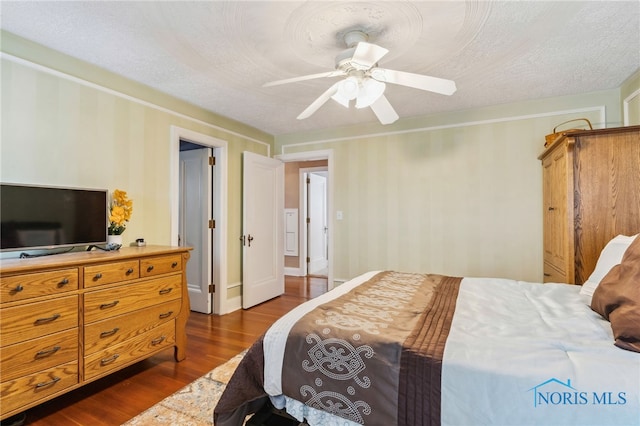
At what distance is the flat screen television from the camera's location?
6.07ft

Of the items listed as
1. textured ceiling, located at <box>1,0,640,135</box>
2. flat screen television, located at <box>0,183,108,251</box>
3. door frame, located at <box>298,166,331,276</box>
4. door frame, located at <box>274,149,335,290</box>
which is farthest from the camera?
door frame, located at <box>298,166,331,276</box>

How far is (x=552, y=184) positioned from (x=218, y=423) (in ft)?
10.3

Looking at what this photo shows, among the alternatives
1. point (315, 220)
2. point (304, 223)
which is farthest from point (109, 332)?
point (315, 220)

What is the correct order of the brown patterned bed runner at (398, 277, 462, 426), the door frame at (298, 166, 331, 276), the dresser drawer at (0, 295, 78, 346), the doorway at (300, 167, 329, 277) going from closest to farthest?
1. the brown patterned bed runner at (398, 277, 462, 426)
2. the dresser drawer at (0, 295, 78, 346)
3. the door frame at (298, 166, 331, 276)
4. the doorway at (300, 167, 329, 277)

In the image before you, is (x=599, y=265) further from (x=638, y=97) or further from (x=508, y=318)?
(x=638, y=97)

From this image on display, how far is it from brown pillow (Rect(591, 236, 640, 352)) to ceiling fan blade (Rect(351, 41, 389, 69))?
1.53 metres

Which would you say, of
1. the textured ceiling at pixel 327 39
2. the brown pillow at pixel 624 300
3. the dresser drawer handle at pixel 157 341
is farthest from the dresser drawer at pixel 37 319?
the brown pillow at pixel 624 300

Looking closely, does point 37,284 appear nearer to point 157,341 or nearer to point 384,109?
point 157,341

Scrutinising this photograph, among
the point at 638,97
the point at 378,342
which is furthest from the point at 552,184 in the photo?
the point at 378,342

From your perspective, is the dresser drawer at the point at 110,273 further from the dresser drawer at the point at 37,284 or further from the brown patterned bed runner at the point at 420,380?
the brown patterned bed runner at the point at 420,380

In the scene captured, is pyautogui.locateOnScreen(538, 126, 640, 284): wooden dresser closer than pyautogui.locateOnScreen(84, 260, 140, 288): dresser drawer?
No

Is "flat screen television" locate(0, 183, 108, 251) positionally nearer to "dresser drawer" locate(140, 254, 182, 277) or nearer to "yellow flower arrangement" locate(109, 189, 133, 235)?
"yellow flower arrangement" locate(109, 189, 133, 235)

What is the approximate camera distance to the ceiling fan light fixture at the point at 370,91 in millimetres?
1950

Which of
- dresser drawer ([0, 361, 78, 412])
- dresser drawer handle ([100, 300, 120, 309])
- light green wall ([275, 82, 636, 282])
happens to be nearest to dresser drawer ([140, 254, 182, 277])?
dresser drawer handle ([100, 300, 120, 309])
